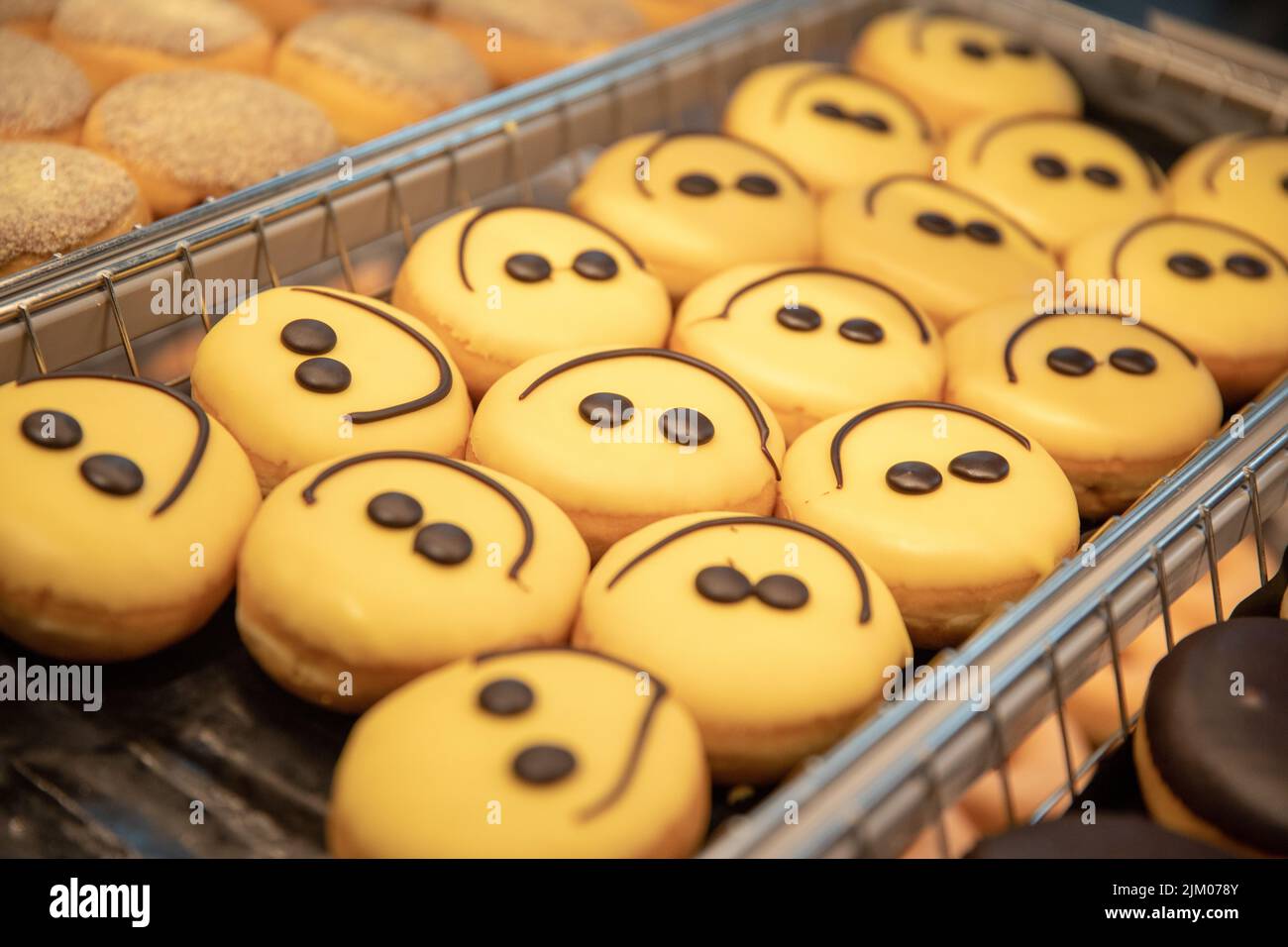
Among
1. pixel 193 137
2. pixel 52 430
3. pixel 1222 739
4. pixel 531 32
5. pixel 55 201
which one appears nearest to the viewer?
A: pixel 1222 739

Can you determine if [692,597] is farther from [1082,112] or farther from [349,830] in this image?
[1082,112]

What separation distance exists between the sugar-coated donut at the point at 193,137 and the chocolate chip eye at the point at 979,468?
1.28 meters

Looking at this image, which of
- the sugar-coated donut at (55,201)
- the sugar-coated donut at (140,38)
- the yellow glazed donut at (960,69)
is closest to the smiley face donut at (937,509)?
the sugar-coated donut at (55,201)

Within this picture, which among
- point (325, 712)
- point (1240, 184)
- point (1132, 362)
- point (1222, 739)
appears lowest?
point (325, 712)

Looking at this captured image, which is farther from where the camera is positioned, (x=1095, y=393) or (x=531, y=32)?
(x=531, y=32)

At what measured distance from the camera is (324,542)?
1388mm

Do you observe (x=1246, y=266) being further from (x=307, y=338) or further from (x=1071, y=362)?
(x=307, y=338)

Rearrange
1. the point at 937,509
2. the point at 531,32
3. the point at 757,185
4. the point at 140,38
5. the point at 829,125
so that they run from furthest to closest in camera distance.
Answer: the point at 531,32
the point at 829,125
the point at 140,38
the point at 757,185
the point at 937,509

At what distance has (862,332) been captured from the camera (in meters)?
1.89

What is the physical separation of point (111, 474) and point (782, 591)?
790 mm

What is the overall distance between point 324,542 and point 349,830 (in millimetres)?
349

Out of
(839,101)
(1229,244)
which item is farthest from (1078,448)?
(839,101)

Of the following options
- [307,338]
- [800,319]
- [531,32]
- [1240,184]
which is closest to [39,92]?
[307,338]

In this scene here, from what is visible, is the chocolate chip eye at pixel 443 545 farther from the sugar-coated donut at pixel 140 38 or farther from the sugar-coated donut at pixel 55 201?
the sugar-coated donut at pixel 140 38
